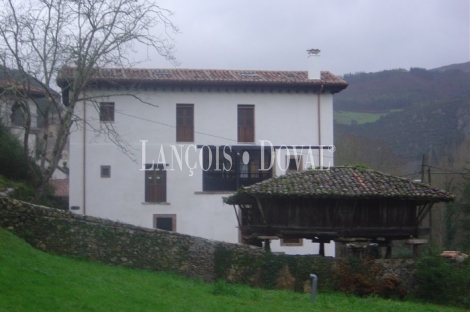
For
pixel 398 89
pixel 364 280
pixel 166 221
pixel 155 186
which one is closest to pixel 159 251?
pixel 364 280

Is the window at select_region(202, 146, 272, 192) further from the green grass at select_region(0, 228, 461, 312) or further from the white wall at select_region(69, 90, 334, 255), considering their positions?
the green grass at select_region(0, 228, 461, 312)

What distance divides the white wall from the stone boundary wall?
1352 centimetres

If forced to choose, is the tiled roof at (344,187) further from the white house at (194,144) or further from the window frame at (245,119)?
the window frame at (245,119)

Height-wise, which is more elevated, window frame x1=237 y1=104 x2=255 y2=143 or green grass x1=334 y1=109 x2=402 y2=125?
green grass x1=334 y1=109 x2=402 y2=125

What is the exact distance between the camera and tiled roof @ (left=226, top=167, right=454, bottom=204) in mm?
→ 20562

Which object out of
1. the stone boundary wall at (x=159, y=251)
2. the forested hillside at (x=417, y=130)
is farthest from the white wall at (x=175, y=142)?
the stone boundary wall at (x=159, y=251)

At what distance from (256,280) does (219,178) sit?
14.8 meters

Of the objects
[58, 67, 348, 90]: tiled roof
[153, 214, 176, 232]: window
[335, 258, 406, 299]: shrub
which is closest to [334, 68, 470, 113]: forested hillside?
[58, 67, 348, 90]: tiled roof

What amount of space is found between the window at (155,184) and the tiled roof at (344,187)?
37.1ft

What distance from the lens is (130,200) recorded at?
3300 cm

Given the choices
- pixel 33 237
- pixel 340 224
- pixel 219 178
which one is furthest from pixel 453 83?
pixel 33 237

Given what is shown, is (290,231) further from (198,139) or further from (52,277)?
(198,139)

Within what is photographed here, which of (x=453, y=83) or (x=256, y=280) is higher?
(x=453, y=83)

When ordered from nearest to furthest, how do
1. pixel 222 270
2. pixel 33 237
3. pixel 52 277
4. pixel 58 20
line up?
pixel 52 277
pixel 33 237
pixel 222 270
pixel 58 20
